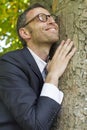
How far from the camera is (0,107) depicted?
309cm

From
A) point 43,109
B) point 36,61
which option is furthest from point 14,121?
point 36,61

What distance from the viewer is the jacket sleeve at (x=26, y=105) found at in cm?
279

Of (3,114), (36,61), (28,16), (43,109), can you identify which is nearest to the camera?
(43,109)

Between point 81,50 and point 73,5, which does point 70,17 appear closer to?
point 73,5

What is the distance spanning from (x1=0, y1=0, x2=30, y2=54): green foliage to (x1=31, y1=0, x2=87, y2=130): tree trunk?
133 inches

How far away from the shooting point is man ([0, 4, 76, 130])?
9.22 ft

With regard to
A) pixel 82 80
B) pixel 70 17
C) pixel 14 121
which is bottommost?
pixel 14 121

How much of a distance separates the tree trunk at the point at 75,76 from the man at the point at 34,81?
56mm

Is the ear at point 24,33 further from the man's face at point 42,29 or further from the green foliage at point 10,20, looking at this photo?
the green foliage at point 10,20

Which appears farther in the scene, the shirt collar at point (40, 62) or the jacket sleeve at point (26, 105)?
the shirt collar at point (40, 62)

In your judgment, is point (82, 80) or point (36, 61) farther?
point (36, 61)

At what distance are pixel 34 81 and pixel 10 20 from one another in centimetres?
368

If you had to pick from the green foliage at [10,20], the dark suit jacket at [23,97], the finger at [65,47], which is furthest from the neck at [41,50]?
the green foliage at [10,20]

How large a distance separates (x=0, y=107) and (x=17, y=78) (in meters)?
0.28
